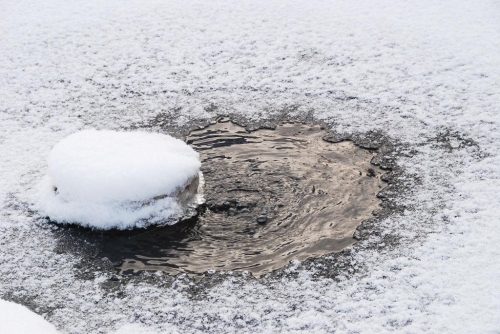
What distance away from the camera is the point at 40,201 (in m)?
4.86

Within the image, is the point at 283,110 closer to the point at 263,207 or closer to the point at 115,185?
the point at 263,207

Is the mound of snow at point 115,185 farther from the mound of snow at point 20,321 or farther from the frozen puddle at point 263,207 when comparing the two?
the mound of snow at point 20,321

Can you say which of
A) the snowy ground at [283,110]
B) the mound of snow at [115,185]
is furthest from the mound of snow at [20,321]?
the mound of snow at [115,185]

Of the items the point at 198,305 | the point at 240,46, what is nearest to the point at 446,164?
the point at 198,305

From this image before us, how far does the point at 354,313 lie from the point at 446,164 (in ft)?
6.48

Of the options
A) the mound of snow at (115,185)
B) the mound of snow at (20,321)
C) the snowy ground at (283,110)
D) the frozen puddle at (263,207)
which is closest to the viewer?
the mound of snow at (20,321)

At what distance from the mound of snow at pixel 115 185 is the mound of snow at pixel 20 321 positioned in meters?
1.04

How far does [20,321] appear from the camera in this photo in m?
3.49

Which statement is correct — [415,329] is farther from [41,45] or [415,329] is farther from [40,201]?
[41,45]

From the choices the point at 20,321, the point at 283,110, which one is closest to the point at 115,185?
the point at 20,321

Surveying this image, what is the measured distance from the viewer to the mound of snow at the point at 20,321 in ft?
11.1

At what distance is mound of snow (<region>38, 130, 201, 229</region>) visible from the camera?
4574 millimetres

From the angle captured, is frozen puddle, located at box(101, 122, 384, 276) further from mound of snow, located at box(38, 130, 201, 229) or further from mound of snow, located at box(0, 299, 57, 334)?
mound of snow, located at box(0, 299, 57, 334)

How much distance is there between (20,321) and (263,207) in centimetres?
192
